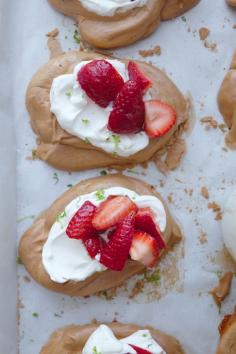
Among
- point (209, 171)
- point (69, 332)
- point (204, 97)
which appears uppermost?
point (204, 97)

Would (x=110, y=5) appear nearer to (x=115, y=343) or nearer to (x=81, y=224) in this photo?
(x=81, y=224)

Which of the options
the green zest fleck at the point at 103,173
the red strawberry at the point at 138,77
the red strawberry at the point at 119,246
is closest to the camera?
the red strawberry at the point at 119,246

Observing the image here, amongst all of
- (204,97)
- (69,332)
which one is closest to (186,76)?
(204,97)

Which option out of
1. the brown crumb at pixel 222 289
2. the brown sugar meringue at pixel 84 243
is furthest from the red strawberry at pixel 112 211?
the brown crumb at pixel 222 289

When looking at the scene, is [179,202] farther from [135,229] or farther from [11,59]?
[11,59]

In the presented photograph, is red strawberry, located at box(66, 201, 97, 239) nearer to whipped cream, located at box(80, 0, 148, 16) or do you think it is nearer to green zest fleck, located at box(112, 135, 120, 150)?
green zest fleck, located at box(112, 135, 120, 150)

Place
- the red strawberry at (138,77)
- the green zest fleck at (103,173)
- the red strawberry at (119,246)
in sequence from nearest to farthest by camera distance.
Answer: the red strawberry at (119,246), the red strawberry at (138,77), the green zest fleck at (103,173)

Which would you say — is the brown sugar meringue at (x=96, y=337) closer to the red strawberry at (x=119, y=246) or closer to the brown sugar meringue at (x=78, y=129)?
the red strawberry at (x=119, y=246)

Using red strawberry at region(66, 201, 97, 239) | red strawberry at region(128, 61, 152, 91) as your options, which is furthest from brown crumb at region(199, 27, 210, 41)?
red strawberry at region(66, 201, 97, 239)
